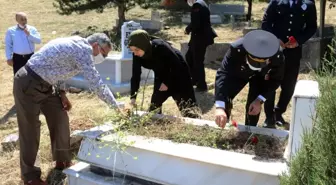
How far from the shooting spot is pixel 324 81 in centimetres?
198

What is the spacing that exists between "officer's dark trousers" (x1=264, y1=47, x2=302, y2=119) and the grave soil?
5.16 ft

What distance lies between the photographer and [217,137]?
322 centimetres

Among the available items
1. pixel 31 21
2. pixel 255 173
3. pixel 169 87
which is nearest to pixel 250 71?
pixel 169 87

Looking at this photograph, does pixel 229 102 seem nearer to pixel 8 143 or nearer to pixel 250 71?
pixel 250 71

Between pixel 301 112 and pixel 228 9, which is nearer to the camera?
pixel 301 112

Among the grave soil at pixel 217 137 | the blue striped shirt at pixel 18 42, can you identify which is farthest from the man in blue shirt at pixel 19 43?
the grave soil at pixel 217 137

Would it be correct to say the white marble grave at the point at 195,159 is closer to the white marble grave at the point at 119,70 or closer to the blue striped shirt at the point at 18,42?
the blue striped shirt at the point at 18,42

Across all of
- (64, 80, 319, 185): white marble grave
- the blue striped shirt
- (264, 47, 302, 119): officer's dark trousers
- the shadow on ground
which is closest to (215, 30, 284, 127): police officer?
(64, 80, 319, 185): white marble grave

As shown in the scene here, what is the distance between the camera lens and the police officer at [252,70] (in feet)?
10.9

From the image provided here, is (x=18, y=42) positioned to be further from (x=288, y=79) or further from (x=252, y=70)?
(x=252, y=70)

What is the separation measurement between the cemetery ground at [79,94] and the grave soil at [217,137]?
451 mm

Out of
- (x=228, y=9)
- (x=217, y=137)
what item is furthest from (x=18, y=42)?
(x=228, y=9)

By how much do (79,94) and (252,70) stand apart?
4.48 metres

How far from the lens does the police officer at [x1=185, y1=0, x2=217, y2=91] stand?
6.78 metres
